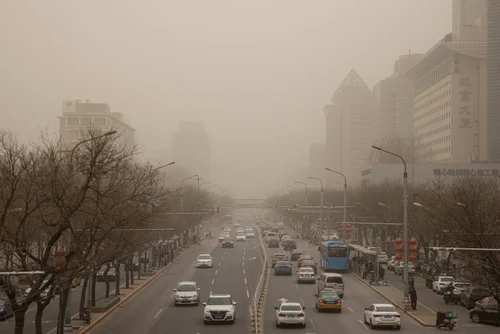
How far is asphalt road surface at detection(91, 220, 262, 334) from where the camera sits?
124ft

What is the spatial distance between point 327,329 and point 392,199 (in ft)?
184

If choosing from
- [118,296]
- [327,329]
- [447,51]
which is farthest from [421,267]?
[447,51]

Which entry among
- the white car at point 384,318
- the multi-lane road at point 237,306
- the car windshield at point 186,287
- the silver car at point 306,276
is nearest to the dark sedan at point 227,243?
the multi-lane road at point 237,306

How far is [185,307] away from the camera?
46.7 metres

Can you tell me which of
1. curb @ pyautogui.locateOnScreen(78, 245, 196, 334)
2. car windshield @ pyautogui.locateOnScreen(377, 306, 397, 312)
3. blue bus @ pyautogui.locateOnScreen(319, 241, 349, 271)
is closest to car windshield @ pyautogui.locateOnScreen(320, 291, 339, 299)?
car windshield @ pyautogui.locateOnScreen(377, 306, 397, 312)

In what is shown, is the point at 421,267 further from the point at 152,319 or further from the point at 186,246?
the point at 186,246

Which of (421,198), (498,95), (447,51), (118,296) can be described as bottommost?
(118,296)

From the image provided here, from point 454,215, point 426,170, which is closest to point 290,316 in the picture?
point 454,215

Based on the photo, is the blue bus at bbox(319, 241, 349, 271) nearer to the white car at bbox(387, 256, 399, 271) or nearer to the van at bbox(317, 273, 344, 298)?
the white car at bbox(387, 256, 399, 271)

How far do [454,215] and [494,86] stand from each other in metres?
148

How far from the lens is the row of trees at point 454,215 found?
38.4m

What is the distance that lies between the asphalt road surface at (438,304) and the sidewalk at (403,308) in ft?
3.98

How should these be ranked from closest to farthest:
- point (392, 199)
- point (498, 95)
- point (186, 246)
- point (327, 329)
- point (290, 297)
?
point (327, 329)
point (290, 297)
point (392, 199)
point (186, 246)
point (498, 95)

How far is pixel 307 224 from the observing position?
156 m
